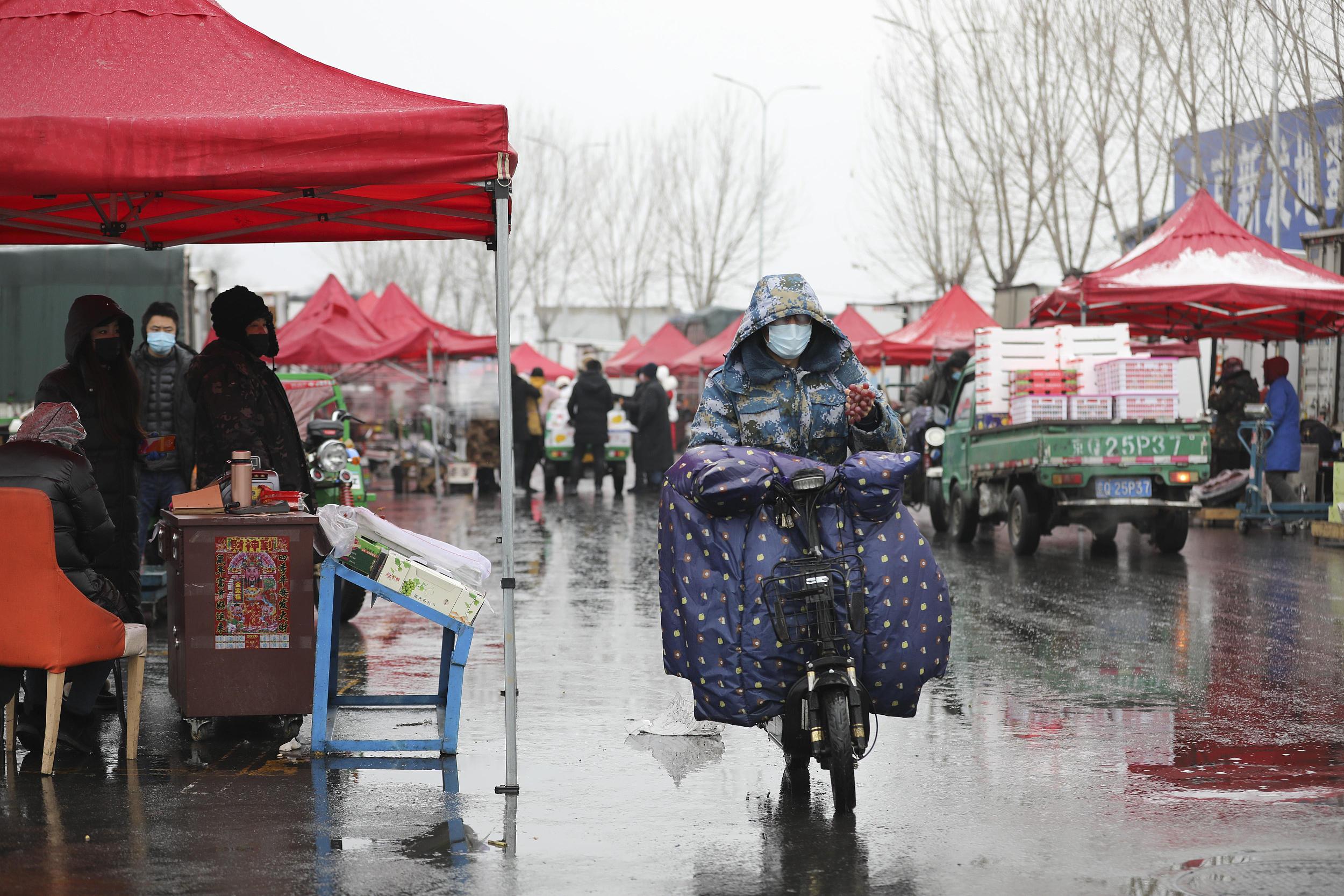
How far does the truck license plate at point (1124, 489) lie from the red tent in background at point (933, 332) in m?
14.0

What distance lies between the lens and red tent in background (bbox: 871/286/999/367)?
28.5 metres

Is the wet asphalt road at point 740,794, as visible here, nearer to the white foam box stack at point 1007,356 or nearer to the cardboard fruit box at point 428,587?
the cardboard fruit box at point 428,587

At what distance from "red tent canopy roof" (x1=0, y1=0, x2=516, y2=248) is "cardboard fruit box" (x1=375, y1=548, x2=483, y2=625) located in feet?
4.97

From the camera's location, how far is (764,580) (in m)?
5.37

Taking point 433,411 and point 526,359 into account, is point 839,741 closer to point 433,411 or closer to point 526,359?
point 433,411

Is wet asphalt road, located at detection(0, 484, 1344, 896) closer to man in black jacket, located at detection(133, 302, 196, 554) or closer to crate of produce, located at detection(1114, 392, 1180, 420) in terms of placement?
man in black jacket, located at detection(133, 302, 196, 554)

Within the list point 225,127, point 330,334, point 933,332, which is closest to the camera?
point 225,127

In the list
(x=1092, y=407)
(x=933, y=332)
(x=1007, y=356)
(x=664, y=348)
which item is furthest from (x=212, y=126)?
(x=664, y=348)

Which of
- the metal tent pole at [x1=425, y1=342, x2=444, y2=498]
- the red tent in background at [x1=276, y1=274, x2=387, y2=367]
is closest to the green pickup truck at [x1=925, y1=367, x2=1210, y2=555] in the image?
the metal tent pole at [x1=425, y1=342, x2=444, y2=498]

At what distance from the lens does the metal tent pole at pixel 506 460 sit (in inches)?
227

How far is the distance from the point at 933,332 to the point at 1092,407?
1502 centimetres

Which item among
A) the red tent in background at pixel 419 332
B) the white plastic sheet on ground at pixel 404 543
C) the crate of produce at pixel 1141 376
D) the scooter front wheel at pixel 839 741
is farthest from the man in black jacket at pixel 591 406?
the scooter front wheel at pixel 839 741

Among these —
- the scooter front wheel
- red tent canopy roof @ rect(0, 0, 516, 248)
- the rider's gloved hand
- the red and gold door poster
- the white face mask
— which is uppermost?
red tent canopy roof @ rect(0, 0, 516, 248)

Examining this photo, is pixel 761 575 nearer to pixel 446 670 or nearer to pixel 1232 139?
pixel 446 670
